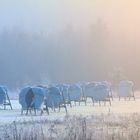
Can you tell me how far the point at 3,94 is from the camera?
101ft

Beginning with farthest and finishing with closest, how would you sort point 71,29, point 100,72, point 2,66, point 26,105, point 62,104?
point 71,29 < point 100,72 < point 2,66 < point 62,104 < point 26,105

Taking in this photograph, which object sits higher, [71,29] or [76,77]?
[71,29]

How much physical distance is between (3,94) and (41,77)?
41.3 meters

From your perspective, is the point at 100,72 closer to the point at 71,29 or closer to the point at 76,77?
the point at 76,77

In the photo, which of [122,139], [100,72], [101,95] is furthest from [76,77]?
[122,139]

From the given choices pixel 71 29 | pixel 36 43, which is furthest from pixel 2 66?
pixel 71 29

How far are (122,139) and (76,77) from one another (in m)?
61.5

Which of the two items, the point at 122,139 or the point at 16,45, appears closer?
the point at 122,139

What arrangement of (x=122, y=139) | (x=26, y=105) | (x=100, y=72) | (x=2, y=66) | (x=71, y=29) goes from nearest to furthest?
1. (x=122, y=139)
2. (x=26, y=105)
3. (x=2, y=66)
4. (x=100, y=72)
5. (x=71, y=29)

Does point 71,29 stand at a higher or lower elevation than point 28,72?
higher

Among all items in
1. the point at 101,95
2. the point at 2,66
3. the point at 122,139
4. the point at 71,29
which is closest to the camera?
the point at 122,139

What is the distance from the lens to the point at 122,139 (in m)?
12.5

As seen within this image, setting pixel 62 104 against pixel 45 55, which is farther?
pixel 45 55

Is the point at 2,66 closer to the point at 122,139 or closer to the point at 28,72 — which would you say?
the point at 28,72
